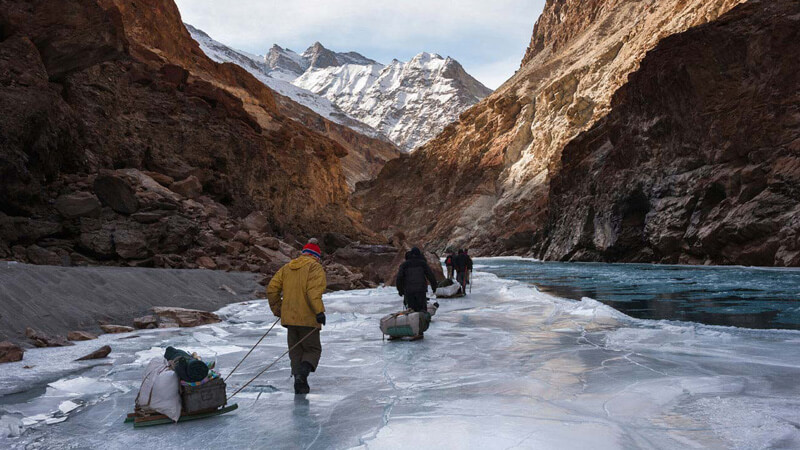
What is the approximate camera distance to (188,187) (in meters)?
21.9

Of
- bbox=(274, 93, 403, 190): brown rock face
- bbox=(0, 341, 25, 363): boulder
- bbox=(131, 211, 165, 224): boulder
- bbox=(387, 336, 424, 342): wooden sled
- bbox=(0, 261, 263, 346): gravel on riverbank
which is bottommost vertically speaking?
bbox=(387, 336, 424, 342): wooden sled

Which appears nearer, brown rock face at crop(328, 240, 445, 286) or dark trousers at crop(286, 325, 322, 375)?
dark trousers at crop(286, 325, 322, 375)

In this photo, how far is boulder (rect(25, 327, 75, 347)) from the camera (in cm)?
669

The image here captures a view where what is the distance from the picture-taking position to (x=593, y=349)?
6.58 metres

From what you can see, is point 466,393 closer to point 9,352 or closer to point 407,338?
point 407,338

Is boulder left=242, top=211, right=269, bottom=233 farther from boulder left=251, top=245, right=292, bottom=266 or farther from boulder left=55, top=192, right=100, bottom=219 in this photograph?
boulder left=55, top=192, right=100, bottom=219

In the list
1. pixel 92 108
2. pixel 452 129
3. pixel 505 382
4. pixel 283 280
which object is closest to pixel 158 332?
pixel 283 280

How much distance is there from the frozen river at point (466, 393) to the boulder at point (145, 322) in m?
0.63

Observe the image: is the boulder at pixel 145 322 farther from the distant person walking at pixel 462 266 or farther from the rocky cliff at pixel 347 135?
the rocky cliff at pixel 347 135

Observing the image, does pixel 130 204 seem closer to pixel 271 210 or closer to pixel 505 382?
pixel 505 382

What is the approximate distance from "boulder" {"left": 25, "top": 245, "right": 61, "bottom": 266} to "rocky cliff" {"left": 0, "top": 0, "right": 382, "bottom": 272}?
0.03 m

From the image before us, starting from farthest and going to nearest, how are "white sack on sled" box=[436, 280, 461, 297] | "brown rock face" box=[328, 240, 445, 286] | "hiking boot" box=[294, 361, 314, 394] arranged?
"brown rock face" box=[328, 240, 445, 286]
"white sack on sled" box=[436, 280, 461, 297]
"hiking boot" box=[294, 361, 314, 394]

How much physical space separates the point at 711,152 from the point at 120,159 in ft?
98.1

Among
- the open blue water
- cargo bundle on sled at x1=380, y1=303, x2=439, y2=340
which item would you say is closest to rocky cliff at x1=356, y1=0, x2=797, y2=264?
the open blue water
